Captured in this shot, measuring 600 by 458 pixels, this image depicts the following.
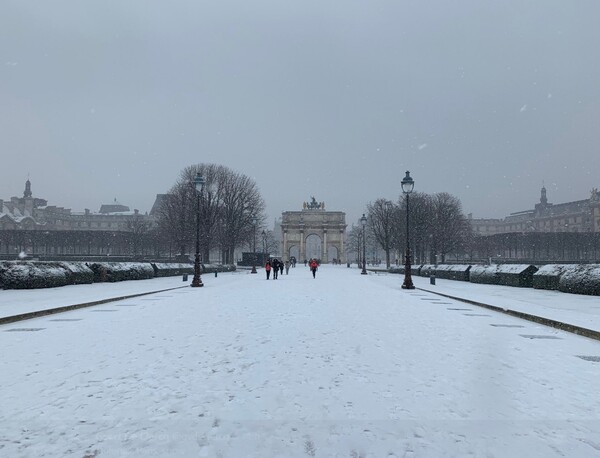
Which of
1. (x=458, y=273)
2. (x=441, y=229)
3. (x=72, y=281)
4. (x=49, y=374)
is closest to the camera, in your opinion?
(x=49, y=374)

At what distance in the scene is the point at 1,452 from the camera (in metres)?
3.60

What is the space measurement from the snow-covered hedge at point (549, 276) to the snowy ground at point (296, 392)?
13884 mm

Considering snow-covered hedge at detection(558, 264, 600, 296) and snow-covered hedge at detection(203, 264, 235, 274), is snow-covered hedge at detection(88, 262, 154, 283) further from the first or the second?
snow-covered hedge at detection(558, 264, 600, 296)

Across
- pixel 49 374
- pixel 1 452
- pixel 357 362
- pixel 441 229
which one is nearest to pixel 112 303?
pixel 49 374

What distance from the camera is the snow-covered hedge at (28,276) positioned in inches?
821

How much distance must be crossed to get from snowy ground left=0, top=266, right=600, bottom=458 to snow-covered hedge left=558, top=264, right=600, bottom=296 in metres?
11.0

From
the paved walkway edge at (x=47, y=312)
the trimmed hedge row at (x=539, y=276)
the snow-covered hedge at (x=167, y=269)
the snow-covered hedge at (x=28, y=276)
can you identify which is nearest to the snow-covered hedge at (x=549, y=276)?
the trimmed hedge row at (x=539, y=276)

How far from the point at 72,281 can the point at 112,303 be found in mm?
10663

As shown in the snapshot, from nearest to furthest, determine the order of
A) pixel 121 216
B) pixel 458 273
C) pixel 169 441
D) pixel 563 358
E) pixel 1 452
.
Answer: pixel 1 452, pixel 169 441, pixel 563 358, pixel 458 273, pixel 121 216

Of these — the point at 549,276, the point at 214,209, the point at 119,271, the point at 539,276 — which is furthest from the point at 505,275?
the point at 214,209

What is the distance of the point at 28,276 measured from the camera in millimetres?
21062

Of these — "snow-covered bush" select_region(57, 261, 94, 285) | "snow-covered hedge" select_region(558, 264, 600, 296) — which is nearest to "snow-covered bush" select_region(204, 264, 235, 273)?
"snow-covered bush" select_region(57, 261, 94, 285)

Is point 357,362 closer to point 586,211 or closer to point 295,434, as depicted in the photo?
point 295,434

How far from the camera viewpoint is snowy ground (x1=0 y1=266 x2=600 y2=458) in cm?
382
